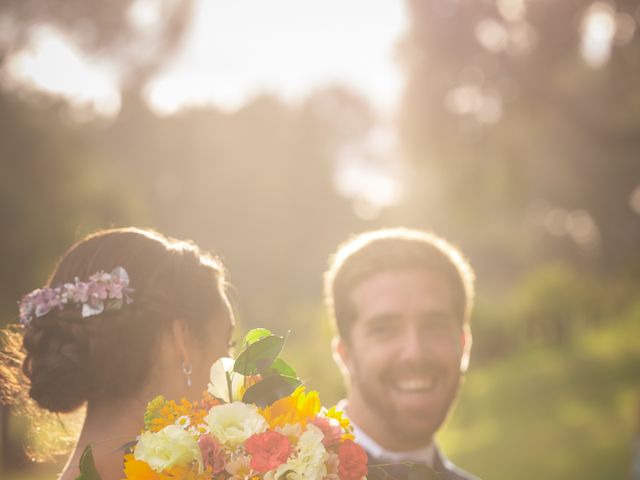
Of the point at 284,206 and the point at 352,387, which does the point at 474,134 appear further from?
the point at 284,206

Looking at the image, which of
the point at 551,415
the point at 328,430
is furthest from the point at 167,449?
the point at 551,415

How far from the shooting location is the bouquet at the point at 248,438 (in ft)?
6.99

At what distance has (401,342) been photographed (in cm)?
435

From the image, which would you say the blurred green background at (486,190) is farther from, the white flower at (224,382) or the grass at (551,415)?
the white flower at (224,382)

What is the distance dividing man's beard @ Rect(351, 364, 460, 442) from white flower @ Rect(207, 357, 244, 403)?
206cm

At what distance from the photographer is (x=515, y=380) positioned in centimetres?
1892

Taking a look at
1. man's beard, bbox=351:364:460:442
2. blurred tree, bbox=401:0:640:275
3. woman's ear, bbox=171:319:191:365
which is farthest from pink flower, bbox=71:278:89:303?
blurred tree, bbox=401:0:640:275

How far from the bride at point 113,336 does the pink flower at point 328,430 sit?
72 centimetres

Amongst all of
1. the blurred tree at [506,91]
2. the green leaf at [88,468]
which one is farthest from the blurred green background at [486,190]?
the green leaf at [88,468]

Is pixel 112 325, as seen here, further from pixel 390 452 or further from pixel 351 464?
pixel 390 452

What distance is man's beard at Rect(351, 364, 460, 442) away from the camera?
4.29 metres

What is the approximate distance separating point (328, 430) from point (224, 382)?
350 millimetres

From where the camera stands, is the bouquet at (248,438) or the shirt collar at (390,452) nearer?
the bouquet at (248,438)

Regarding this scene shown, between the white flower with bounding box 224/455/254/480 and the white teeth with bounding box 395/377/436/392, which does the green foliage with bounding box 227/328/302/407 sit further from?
the white teeth with bounding box 395/377/436/392
